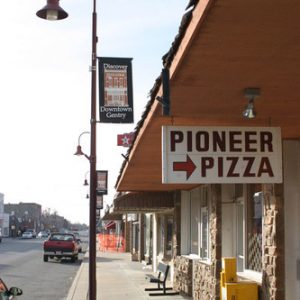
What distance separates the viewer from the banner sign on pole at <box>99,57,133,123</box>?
31.1 feet

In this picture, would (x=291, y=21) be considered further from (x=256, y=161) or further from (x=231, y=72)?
(x=256, y=161)

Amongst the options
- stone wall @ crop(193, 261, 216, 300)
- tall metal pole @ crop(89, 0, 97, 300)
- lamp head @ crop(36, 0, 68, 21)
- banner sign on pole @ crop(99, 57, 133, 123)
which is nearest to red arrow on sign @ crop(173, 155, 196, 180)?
lamp head @ crop(36, 0, 68, 21)

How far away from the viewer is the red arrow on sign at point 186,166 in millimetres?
6898

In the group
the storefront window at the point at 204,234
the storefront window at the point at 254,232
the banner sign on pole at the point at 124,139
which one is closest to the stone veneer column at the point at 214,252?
the storefront window at the point at 254,232

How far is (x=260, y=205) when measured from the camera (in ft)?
32.8

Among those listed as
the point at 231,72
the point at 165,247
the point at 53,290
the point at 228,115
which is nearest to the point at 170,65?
the point at 231,72

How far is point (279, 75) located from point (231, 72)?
0.47 metres

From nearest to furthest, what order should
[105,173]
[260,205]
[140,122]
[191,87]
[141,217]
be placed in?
[191,87], [140,122], [260,205], [105,173], [141,217]

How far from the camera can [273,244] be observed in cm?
861

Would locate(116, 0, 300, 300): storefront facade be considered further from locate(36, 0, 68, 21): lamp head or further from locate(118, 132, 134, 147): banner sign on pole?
locate(118, 132, 134, 147): banner sign on pole

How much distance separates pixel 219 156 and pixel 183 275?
32.0 feet

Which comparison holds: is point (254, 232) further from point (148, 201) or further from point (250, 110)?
point (148, 201)

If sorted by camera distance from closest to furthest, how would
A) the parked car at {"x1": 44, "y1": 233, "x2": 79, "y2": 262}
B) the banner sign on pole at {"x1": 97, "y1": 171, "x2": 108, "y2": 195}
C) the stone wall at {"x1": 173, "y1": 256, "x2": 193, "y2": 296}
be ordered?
1. the stone wall at {"x1": 173, "y1": 256, "x2": 193, "y2": 296}
2. the banner sign on pole at {"x1": 97, "y1": 171, "x2": 108, "y2": 195}
3. the parked car at {"x1": 44, "y1": 233, "x2": 79, "y2": 262}

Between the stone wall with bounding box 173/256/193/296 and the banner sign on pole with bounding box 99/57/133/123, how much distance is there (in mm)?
6669
